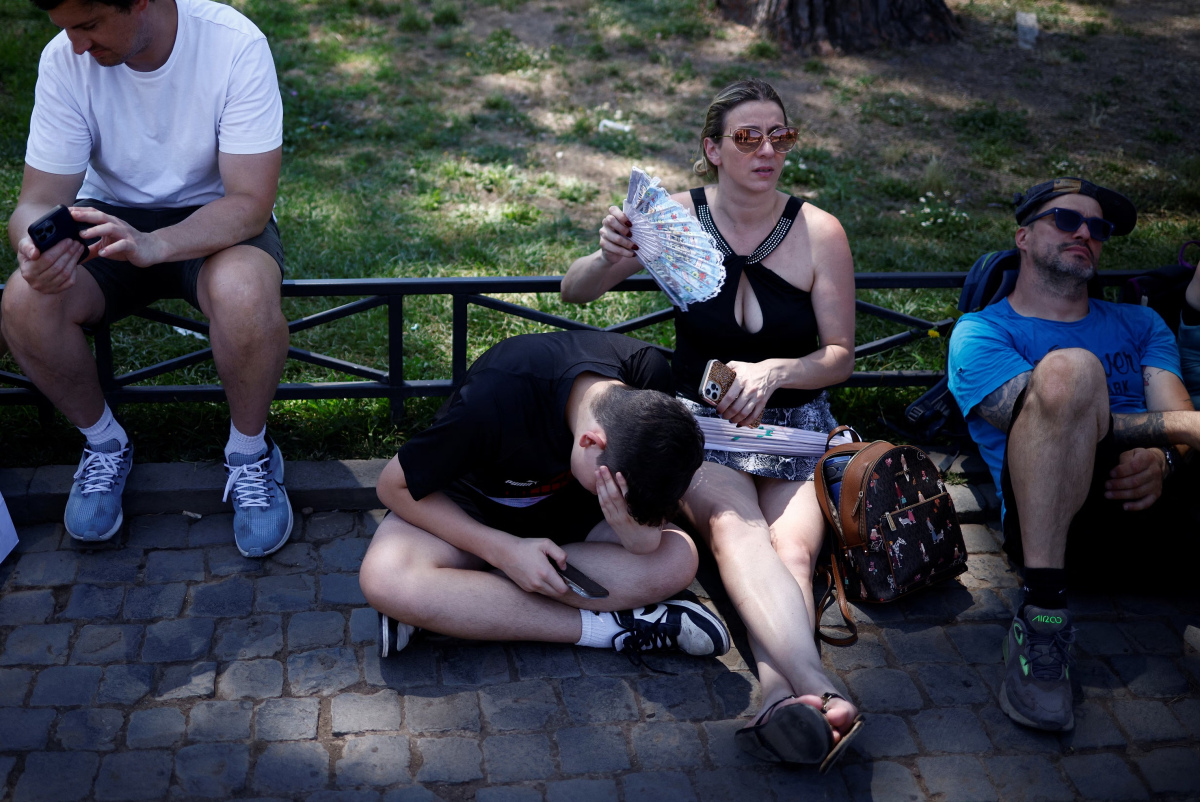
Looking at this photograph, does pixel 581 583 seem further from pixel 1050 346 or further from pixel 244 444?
pixel 1050 346

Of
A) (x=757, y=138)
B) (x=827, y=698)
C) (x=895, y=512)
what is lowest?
(x=827, y=698)

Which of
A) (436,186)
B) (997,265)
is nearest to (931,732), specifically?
(997,265)

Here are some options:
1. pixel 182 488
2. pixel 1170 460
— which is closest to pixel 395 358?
pixel 182 488

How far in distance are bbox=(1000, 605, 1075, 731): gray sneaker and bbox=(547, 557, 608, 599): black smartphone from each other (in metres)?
1.32

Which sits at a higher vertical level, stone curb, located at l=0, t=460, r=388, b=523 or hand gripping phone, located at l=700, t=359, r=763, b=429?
hand gripping phone, located at l=700, t=359, r=763, b=429

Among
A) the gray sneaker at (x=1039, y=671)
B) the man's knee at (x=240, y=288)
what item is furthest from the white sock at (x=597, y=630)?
the man's knee at (x=240, y=288)

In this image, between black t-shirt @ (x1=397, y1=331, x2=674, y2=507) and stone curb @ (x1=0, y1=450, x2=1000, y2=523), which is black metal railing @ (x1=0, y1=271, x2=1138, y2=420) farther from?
black t-shirt @ (x1=397, y1=331, x2=674, y2=507)

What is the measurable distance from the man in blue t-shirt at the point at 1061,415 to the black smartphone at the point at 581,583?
52.1 inches

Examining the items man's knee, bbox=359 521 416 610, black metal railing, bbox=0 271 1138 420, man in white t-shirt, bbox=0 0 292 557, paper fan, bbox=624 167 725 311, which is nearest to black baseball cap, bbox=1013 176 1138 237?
black metal railing, bbox=0 271 1138 420

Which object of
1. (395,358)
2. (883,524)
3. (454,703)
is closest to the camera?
(454,703)

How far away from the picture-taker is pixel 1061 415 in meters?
3.33

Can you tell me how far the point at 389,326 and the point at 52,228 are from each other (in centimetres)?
130

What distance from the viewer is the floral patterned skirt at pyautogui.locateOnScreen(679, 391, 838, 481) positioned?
3674 mm

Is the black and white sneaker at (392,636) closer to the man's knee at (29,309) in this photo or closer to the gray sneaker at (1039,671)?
the man's knee at (29,309)
